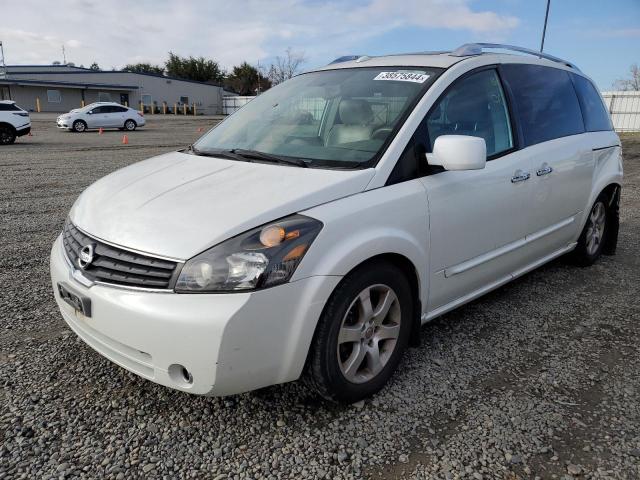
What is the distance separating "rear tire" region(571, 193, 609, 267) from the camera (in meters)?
4.70

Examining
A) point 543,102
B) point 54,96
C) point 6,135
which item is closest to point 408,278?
point 543,102

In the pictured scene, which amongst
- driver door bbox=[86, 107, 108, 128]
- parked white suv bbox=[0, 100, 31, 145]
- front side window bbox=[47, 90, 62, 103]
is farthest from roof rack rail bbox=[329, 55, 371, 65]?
front side window bbox=[47, 90, 62, 103]

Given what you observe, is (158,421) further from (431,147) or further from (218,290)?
(431,147)

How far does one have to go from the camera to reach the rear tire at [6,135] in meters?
16.6

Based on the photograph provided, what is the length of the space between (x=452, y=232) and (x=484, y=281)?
2.06 feet

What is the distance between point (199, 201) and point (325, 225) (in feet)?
2.07

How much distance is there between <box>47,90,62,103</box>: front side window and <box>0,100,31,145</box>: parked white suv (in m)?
36.7

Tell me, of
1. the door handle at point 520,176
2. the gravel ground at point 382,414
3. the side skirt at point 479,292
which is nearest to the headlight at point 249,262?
the gravel ground at point 382,414

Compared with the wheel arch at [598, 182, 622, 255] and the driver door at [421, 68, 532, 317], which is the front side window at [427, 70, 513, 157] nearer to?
the driver door at [421, 68, 532, 317]

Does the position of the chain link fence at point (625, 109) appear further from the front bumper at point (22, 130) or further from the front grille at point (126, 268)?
the front grille at point (126, 268)

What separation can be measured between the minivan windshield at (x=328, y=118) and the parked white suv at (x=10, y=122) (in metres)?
16.1

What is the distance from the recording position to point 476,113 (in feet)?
10.9

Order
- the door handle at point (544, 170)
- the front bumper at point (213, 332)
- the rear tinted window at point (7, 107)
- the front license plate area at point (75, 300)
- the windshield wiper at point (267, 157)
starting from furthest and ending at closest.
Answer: the rear tinted window at point (7, 107)
the door handle at point (544, 170)
the windshield wiper at point (267, 157)
the front license plate area at point (75, 300)
the front bumper at point (213, 332)

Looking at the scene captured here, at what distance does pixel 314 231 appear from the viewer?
7.47ft
